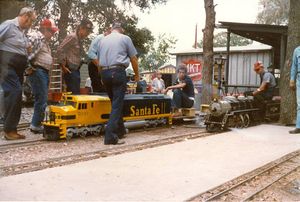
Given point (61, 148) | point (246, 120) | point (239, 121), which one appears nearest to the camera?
point (61, 148)

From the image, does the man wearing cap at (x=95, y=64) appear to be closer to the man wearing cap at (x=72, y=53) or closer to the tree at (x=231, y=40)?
the man wearing cap at (x=72, y=53)

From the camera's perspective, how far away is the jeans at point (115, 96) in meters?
6.65

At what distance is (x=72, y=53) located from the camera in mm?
7883

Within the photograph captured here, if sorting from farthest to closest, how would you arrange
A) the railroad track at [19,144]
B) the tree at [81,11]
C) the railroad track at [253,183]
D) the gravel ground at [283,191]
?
the tree at [81,11]
the railroad track at [19,144]
the gravel ground at [283,191]
the railroad track at [253,183]

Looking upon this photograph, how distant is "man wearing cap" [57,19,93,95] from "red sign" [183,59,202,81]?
11.3 m

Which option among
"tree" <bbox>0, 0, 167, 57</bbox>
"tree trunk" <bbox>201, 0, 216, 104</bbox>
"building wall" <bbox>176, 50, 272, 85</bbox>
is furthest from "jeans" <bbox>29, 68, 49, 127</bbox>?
"building wall" <bbox>176, 50, 272, 85</bbox>

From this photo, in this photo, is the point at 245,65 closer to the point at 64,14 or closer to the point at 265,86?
the point at 64,14

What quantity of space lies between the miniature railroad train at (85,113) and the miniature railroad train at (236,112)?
47.7 inches

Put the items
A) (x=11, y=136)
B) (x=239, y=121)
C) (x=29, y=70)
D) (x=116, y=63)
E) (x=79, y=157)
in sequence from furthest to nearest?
(x=239, y=121)
(x=29, y=70)
(x=116, y=63)
(x=11, y=136)
(x=79, y=157)

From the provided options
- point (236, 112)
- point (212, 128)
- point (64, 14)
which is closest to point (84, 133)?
point (212, 128)

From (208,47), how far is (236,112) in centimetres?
348

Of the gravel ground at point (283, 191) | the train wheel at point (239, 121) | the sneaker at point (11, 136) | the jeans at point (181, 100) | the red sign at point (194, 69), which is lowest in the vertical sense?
the gravel ground at point (283, 191)

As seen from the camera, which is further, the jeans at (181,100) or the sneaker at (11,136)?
the jeans at (181,100)

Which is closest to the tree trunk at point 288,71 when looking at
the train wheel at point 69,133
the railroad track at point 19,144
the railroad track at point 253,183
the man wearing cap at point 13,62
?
the railroad track at point 253,183
